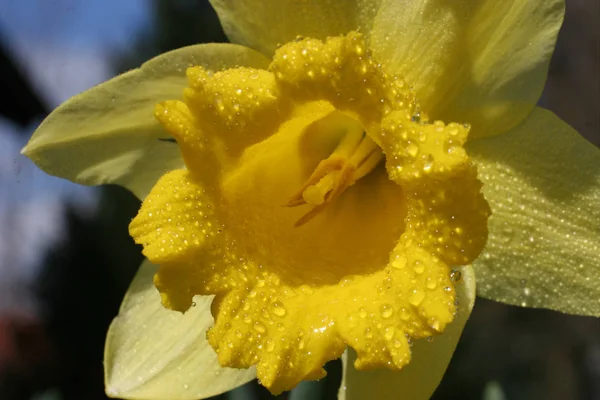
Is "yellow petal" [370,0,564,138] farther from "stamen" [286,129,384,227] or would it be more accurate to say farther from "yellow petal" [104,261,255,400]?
"yellow petal" [104,261,255,400]

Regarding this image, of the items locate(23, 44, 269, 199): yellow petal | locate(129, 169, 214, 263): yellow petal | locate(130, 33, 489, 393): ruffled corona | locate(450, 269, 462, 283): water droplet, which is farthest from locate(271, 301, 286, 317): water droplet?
locate(23, 44, 269, 199): yellow petal

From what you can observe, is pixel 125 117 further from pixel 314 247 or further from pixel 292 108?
pixel 314 247

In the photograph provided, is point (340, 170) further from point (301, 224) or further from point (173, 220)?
point (173, 220)

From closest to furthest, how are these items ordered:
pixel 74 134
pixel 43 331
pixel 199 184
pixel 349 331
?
pixel 349 331, pixel 199 184, pixel 74 134, pixel 43 331

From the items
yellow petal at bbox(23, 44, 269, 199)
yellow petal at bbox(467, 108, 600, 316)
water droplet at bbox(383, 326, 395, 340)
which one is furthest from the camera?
yellow petal at bbox(23, 44, 269, 199)

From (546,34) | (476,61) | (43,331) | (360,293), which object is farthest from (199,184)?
(43,331)

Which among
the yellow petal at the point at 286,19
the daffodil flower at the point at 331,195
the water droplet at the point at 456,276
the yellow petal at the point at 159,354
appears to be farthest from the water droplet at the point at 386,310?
the yellow petal at the point at 286,19

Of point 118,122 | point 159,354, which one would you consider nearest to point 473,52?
point 118,122
